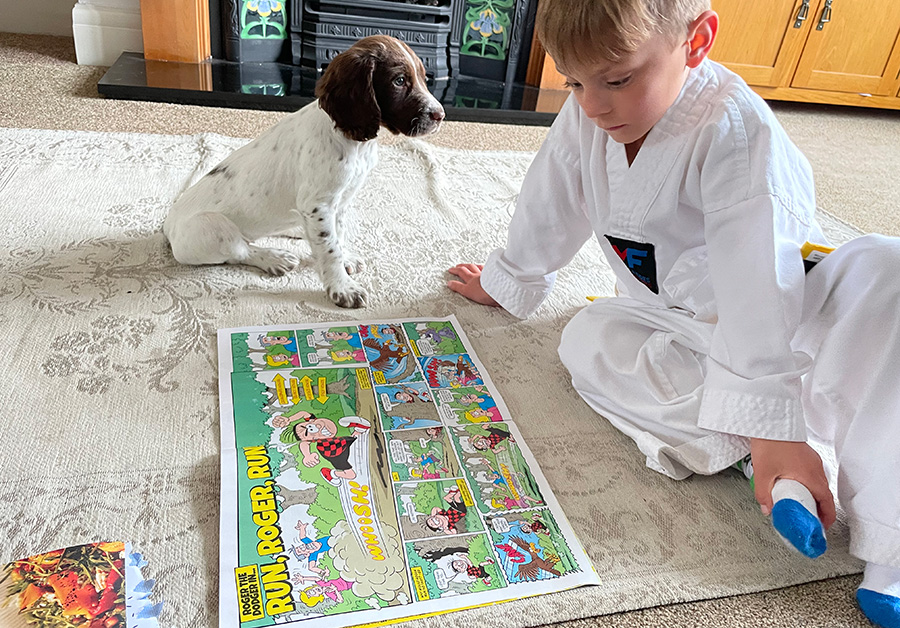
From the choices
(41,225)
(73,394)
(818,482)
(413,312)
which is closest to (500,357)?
(413,312)

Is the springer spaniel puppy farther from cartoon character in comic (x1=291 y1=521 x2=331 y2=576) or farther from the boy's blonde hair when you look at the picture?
cartoon character in comic (x1=291 y1=521 x2=331 y2=576)

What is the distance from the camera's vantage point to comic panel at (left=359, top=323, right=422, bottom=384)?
1.06 metres

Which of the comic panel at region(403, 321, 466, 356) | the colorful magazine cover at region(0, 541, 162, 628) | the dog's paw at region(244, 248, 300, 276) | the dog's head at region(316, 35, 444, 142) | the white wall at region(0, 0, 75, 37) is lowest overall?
the colorful magazine cover at region(0, 541, 162, 628)

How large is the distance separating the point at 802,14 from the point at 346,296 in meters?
2.66

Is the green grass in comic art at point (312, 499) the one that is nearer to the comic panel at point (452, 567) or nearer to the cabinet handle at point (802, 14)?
the comic panel at point (452, 567)

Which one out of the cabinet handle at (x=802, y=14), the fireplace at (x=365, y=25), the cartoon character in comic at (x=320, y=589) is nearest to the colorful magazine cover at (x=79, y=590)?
the cartoon character in comic at (x=320, y=589)

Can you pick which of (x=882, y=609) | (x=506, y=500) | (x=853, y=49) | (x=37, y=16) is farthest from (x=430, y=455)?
(x=853, y=49)

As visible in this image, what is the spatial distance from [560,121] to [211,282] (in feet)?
2.28

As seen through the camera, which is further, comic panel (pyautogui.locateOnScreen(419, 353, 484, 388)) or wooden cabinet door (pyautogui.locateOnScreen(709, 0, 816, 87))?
wooden cabinet door (pyautogui.locateOnScreen(709, 0, 816, 87))

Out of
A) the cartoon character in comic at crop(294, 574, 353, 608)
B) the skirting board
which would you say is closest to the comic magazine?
the cartoon character in comic at crop(294, 574, 353, 608)

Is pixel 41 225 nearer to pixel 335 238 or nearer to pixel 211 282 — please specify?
pixel 211 282

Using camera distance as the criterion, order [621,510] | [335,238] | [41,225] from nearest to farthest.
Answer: [621,510] → [335,238] → [41,225]

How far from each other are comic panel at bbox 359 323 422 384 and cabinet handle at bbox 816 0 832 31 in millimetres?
2713

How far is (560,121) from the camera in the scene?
1.06 metres
